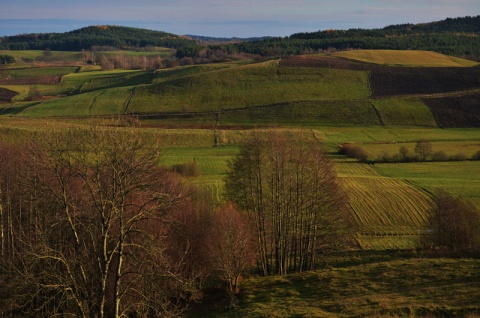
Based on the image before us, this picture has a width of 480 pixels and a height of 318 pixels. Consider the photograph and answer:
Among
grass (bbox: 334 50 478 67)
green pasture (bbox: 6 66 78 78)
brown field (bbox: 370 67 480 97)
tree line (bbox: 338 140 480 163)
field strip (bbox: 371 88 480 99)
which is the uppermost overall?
grass (bbox: 334 50 478 67)

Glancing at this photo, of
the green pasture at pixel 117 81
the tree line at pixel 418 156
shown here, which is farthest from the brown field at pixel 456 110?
the green pasture at pixel 117 81

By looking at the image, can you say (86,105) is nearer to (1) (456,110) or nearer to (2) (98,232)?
(1) (456,110)

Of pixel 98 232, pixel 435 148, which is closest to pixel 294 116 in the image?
pixel 435 148

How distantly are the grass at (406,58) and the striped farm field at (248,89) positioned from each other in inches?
841

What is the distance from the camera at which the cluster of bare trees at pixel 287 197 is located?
32.0m

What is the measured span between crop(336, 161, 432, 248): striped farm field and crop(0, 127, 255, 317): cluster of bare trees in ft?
54.0

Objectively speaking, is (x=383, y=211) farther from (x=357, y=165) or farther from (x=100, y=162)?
(x=100, y=162)

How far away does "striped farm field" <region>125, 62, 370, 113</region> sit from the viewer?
10325cm

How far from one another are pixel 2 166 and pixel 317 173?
20714 millimetres

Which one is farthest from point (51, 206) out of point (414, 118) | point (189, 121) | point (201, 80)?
point (201, 80)

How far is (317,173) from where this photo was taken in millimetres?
32781

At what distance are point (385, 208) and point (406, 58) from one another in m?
107

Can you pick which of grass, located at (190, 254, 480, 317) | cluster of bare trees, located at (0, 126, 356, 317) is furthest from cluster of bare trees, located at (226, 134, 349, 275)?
grass, located at (190, 254, 480, 317)

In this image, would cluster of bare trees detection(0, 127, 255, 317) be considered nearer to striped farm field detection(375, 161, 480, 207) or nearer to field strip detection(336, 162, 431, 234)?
field strip detection(336, 162, 431, 234)
